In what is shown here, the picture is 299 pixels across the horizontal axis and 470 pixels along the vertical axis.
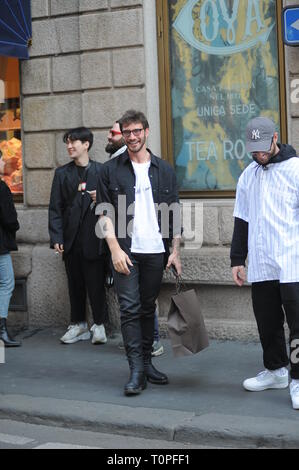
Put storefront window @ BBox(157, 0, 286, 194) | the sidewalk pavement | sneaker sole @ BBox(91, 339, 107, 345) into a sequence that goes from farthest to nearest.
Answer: sneaker sole @ BBox(91, 339, 107, 345)
storefront window @ BBox(157, 0, 286, 194)
the sidewalk pavement

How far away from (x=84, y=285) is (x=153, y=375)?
2273 mm

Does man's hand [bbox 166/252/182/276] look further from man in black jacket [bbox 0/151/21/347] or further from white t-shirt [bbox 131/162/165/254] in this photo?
man in black jacket [bbox 0/151/21/347]

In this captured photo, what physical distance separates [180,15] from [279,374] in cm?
402

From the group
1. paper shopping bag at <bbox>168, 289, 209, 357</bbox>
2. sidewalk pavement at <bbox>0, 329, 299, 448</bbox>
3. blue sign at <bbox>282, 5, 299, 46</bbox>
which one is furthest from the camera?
blue sign at <bbox>282, 5, 299, 46</bbox>

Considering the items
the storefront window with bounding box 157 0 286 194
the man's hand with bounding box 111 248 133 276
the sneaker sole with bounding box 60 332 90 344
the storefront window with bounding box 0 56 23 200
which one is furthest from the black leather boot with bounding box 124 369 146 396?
the storefront window with bounding box 0 56 23 200

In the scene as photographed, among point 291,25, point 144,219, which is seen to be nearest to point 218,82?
point 291,25

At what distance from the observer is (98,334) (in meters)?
9.04

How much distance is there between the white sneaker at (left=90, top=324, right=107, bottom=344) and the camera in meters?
9.04

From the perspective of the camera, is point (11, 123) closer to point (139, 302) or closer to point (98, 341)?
point (98, 341)

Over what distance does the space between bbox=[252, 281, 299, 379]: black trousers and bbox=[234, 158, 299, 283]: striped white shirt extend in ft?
0.27

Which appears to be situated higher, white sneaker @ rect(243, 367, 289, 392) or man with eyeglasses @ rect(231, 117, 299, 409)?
man with eyeglasses @ rect(231, 117, 299, 409)

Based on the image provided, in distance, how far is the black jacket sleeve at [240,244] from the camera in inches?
271
